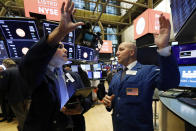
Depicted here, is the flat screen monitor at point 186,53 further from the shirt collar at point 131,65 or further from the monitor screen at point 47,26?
the monitor screen at point 47,26

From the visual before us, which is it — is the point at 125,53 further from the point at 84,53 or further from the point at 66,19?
the point at 84,53

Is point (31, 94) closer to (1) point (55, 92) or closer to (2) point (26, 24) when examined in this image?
(1) point (55, 92)

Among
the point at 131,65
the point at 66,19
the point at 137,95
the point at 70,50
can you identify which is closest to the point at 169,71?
the point at 137,95

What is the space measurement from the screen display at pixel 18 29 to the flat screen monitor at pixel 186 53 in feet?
9.59

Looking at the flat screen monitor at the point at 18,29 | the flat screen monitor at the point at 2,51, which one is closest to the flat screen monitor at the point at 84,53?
the flat screen monitor at the point at 18,29

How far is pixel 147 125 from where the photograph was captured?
45.8 inches

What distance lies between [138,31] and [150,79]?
3.29 m

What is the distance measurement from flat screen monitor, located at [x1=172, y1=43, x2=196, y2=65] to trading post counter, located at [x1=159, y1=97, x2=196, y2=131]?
31.7 inches

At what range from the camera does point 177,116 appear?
102 centimetres

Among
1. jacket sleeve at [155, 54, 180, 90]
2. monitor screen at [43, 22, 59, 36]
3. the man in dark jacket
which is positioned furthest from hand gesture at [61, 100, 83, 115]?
monitor screen at [43, 22, 59, 36]

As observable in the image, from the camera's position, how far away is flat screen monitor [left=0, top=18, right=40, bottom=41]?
83.9 inches

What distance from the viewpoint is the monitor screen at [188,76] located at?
1685 millimetres

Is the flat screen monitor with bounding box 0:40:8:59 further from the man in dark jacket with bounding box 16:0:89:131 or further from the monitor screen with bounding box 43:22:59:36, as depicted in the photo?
the man in dark jacket with bounding box 16:0:89:131

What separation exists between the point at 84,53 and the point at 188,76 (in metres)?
2.87
